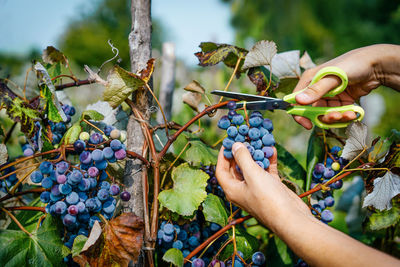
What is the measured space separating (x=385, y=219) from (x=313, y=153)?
31 centimetres

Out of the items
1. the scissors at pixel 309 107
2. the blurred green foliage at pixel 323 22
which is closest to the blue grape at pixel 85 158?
the scissors at pixel 309 107

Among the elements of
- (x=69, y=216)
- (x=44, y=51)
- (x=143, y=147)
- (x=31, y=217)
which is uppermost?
(x=44, y=51)

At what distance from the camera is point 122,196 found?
847 millimetres

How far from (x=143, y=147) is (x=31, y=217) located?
0.40m

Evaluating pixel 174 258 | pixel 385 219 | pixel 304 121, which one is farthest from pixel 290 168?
pixel 174 258

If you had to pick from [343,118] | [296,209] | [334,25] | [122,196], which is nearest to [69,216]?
[122,196]

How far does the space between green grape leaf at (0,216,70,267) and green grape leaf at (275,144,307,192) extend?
0.76 metres

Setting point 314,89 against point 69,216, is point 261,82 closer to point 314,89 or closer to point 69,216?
point 314,89

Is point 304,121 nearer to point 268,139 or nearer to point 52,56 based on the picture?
point 268,139

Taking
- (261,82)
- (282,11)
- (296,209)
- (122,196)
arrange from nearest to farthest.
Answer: (296,209) < (122,196) < (261,82) < (282,11)

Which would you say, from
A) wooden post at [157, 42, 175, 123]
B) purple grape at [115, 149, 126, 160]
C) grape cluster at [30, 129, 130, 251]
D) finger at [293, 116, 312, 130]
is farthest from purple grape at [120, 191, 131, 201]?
wooden post at [157, 42, 175, 123]

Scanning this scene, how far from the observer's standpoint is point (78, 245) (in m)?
0.77

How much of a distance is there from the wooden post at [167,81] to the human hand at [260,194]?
0.84 m

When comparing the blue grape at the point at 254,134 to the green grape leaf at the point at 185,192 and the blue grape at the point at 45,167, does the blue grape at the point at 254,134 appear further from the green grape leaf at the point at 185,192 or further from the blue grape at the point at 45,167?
the blue grape at the point at 45,167
